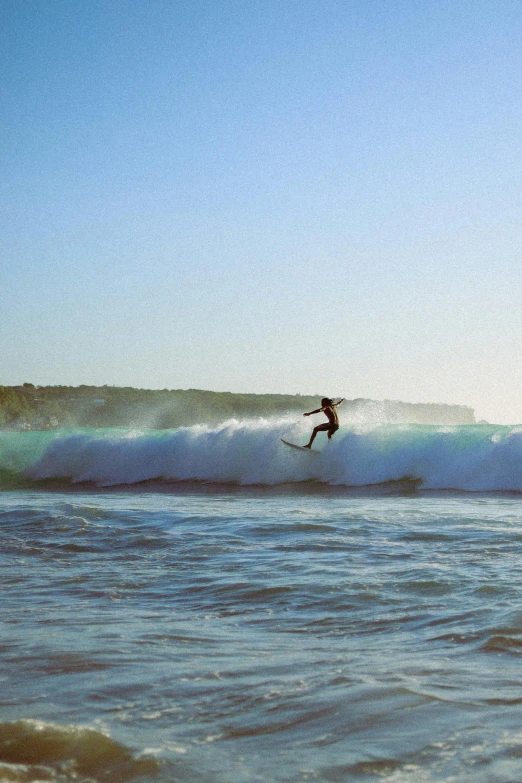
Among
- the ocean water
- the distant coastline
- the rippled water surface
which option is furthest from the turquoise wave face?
the distant coastline

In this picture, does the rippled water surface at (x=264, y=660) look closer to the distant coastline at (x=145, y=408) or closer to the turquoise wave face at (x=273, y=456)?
the turquoise wave face at (x=273, y=456)

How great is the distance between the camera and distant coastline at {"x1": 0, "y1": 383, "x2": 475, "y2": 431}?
2156 inches

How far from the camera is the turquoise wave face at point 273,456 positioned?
68.0ft

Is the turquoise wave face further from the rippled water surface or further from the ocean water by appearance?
the rippled water surface

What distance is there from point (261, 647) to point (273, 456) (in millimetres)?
19231

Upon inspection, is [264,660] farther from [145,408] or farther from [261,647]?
[145,408]

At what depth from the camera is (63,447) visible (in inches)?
1144

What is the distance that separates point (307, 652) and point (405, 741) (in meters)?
1.41

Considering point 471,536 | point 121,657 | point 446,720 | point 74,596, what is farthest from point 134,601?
point 471,536

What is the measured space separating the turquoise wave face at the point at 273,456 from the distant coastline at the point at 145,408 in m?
24.3

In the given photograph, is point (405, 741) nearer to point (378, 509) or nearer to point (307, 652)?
point (307, 652)

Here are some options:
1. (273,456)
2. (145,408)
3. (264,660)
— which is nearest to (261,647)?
(264,660)

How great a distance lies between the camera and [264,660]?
14.4 ft

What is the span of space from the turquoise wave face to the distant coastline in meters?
24.3
